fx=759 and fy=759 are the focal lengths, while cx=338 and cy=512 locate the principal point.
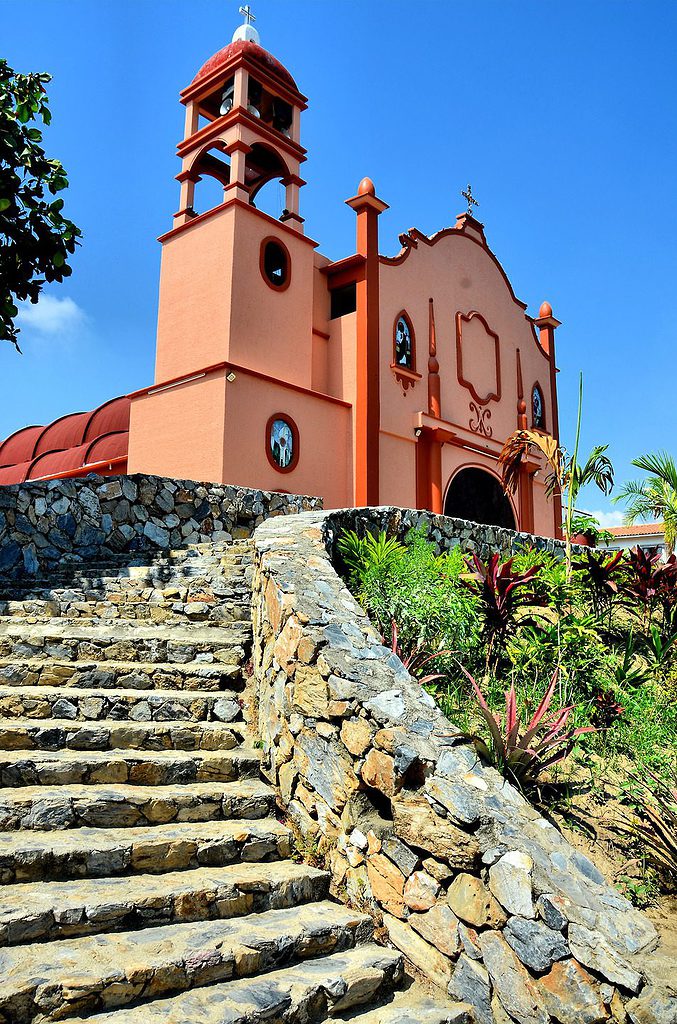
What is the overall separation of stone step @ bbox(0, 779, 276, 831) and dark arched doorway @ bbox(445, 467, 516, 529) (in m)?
11.3

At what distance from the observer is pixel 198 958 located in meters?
2.79

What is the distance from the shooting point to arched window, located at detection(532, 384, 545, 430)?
18156 mm

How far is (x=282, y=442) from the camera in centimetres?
1201

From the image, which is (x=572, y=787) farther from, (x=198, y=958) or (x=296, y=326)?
(x=296, y=326)

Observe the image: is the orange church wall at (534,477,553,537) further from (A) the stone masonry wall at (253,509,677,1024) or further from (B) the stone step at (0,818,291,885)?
(B) the stone step at (0,818,291,885)

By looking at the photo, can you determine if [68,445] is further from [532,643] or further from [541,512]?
[532,643]

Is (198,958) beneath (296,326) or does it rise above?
beneath

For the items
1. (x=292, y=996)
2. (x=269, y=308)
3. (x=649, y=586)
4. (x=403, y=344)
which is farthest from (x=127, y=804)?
(x=403, y=344)

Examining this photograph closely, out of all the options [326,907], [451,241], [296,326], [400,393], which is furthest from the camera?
[451,241]

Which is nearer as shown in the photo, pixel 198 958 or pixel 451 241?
pixel 198 958

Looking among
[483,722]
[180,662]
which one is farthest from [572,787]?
[180,662]

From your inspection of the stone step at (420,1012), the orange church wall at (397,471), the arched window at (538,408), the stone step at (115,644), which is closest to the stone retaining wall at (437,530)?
the stone step at (115,644)

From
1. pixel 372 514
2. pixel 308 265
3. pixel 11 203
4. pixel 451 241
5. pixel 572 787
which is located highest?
pixel 451 241

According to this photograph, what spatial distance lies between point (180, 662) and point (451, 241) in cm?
1320
